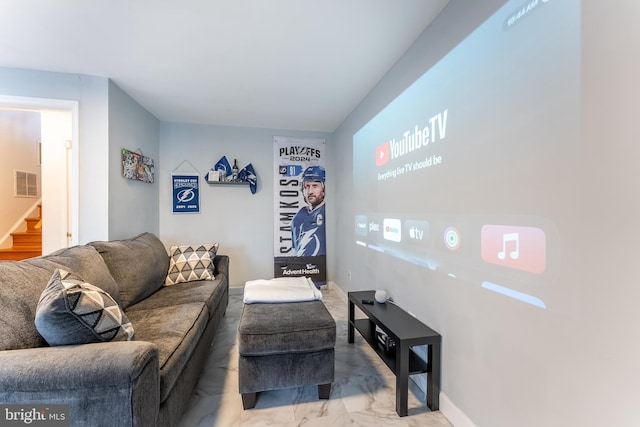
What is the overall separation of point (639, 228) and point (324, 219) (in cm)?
340

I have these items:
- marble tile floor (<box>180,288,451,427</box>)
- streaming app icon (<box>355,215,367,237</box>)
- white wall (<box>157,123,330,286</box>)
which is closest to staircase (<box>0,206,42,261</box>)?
white wall (<box>157,123,330,286</box>)

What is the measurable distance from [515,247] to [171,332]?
1828 mm

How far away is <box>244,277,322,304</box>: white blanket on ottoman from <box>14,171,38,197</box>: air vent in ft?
17.6

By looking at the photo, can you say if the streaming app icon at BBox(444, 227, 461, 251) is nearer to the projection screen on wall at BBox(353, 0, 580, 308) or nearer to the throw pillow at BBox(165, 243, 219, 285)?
the projection screen on wall at BBox(353, 0, 580, 308)

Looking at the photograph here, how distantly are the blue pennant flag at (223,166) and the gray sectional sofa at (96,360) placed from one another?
2.02 metres

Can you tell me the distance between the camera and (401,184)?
2041 millimetres

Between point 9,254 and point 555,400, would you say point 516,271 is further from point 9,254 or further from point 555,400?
point 9,254

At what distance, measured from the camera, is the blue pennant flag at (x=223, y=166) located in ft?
12.2

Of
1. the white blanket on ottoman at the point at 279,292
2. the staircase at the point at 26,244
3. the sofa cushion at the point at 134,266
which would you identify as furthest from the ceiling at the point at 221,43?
the staircase at the point at 26,244

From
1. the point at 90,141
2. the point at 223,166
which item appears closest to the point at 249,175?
the point at 223,166

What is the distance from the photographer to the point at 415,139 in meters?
1.84

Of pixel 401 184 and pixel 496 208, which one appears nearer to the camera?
pixel 496 208

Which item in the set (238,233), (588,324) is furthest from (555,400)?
(238,233)

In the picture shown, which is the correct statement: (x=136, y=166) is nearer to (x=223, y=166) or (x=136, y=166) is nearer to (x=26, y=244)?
(x=223, y=166)
